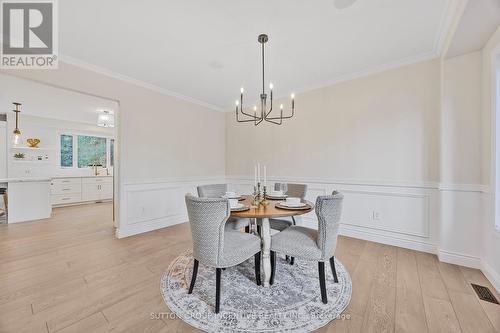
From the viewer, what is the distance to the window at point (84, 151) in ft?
20.9

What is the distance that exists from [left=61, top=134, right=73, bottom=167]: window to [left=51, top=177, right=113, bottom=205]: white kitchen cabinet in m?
0.73

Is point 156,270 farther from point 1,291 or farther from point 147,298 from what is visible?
point 1,291

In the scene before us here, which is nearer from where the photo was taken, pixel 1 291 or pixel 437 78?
pixel 1 291

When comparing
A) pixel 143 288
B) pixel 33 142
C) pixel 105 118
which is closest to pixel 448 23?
pixel 143 288

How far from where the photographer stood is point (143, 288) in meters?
1.96

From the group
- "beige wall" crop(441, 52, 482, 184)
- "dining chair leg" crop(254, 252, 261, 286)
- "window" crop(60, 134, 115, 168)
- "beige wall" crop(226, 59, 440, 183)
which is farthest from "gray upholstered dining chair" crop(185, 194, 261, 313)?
"window" crop(60, 134, 115, 168)

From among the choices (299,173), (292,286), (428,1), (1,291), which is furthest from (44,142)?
(428,1)

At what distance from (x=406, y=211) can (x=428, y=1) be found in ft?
7.78

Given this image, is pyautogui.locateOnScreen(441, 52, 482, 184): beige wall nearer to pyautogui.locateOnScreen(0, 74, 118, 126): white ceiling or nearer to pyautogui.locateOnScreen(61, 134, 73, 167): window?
pyautogui.locateOnScreen(0, 74, 118, 126): white ceiling

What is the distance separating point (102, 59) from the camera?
2785 millimetres

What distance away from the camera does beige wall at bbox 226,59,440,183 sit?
8.97 ft

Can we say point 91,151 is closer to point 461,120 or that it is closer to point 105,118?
point 105,118

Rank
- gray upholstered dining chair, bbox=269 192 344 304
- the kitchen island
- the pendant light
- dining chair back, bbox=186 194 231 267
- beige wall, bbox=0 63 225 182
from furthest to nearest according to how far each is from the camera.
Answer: the pendant light < the kitchen island < beige wall, bbox=0 63 225 182 < gray upholstered dining chair, bbox=269 192 344 304 < dining chair back, bbox=186 194 231 267

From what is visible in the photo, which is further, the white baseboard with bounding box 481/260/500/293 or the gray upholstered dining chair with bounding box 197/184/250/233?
the gray upholstered dining chair with bounding box 197/184/250/233
